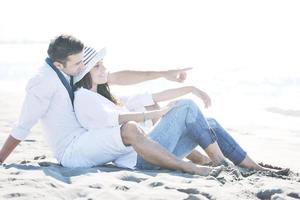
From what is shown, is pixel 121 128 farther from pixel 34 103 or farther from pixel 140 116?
pixel 34 103

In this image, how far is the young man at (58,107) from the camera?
15.1 feet

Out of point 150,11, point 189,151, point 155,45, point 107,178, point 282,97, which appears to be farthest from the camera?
point 150,11

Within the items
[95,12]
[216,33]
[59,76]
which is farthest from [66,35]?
[95,12]

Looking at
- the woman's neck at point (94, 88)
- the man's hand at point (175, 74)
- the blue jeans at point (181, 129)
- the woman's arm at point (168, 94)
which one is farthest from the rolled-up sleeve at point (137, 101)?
the woman's neck at point (94, 88)

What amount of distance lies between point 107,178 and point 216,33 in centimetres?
1768

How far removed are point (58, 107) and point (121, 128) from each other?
1.82 ft

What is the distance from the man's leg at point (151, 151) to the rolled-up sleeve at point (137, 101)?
80 cm

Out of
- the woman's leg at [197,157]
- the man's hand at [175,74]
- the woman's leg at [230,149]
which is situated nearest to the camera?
the woman's leg at [230,149]

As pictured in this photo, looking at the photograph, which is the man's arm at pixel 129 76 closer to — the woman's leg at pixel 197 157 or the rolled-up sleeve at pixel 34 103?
the woman's leg at pixel 197 157

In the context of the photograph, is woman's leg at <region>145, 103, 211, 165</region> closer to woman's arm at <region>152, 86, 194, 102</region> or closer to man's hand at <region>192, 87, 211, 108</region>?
woman's arm at <region>152, 86, 194, 102</region>

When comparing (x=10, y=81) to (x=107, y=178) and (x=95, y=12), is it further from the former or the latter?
(x=95, y=12)

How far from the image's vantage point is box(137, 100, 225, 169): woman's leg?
15.8 feet

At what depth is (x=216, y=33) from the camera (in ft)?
70.7

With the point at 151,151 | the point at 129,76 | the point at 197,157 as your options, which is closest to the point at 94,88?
the point at 151,151
